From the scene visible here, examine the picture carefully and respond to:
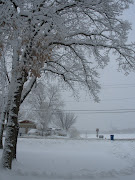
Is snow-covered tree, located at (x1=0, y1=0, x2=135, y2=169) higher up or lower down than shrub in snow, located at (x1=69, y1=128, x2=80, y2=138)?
higher up

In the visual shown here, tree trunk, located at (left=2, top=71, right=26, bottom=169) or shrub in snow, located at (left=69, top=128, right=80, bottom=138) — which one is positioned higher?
tree trunk, located at (left=2, top=71, right=26, bottom=169)

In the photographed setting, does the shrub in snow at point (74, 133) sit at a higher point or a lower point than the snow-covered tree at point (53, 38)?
lower

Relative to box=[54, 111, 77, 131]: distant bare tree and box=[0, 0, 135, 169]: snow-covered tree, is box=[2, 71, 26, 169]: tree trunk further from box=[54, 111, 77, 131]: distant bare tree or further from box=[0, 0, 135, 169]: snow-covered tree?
box=[54, 111, 77, 131]: distant bare tree

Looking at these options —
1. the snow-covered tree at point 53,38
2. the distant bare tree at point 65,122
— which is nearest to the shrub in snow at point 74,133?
the distant bare tree at point 65,122

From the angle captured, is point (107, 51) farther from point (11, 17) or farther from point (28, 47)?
point (11, 17)

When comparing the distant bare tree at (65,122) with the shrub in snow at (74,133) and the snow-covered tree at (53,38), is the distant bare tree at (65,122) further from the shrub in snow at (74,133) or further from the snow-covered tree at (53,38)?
the snow-covered tree at (53,38)

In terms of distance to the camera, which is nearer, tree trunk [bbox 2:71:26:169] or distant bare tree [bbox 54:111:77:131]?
tree trunk [bbox 2:71:26:169]

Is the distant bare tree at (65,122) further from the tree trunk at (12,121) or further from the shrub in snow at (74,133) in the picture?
the tree trunk at (12,121)

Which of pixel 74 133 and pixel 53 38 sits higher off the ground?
pixel 53 38

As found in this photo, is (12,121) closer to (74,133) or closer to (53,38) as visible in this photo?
(53,38)

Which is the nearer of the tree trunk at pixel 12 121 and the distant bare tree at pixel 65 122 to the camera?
the tree trunk at pixel 12 121

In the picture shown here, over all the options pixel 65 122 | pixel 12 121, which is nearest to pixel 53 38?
pixel 12 121

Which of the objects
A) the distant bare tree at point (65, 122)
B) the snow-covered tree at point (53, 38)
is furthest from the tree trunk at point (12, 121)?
the distant bare tree at point (65, 122)

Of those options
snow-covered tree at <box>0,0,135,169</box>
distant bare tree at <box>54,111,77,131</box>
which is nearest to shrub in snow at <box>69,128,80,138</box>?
distant bare tree at <box>54,111,77,131</box>
